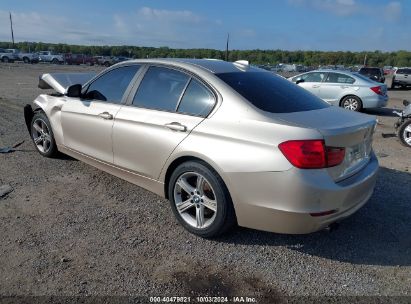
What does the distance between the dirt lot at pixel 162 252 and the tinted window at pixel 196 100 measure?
1.20 metres

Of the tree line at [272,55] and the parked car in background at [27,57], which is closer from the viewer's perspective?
the parked car in background at [27,57]

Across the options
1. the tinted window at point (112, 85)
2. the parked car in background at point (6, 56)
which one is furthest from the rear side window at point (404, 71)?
the parked car in background at point (6, 56)

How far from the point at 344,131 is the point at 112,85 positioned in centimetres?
276

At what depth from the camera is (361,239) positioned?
362 centimetres

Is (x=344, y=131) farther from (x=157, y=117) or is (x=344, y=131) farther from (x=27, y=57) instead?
(x=27, y=57)

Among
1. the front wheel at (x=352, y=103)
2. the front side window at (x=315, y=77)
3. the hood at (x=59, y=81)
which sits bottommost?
the front wheel at (x=352, y=103)

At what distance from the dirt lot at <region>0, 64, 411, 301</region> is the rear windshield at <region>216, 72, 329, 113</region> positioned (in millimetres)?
1267

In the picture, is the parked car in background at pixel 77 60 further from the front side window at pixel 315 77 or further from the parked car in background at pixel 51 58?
the front side window at pixel 315 77

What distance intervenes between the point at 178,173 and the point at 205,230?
595 millimetres

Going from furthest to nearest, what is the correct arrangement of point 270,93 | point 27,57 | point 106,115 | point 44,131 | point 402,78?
1. point 27,57
2. point 402,78
3. point 44,131
4. point 106,115
5. point 270,93

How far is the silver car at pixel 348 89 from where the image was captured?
40.1 ft

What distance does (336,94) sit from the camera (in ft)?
41.8

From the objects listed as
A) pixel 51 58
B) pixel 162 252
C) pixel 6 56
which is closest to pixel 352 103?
pixel 162 252

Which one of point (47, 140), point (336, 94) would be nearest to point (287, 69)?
point (336, 94)
